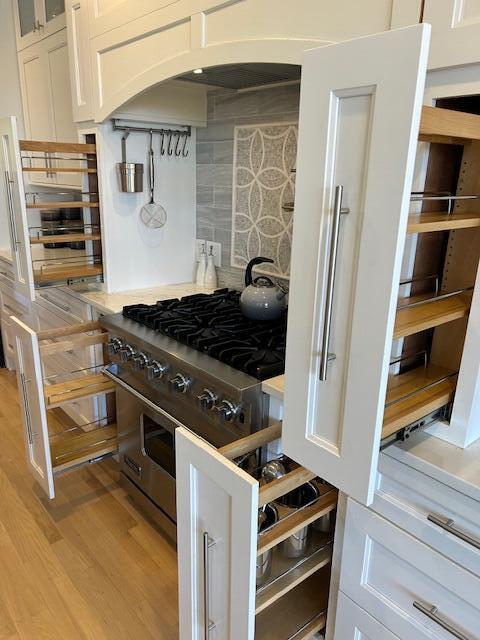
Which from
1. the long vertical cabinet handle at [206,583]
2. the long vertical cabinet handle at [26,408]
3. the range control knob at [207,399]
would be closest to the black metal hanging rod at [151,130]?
the long vertical cabinet handle at [26,408]

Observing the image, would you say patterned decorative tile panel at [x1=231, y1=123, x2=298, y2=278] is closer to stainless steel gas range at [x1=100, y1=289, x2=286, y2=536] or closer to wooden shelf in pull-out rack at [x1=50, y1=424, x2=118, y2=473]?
stainless steel gas range at [x1=100, y1=289, x2=286, y2=536]

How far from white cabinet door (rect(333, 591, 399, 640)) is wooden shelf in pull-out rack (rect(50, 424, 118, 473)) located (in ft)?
4.28

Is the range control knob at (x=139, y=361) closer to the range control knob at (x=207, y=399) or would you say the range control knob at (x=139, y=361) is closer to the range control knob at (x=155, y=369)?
the range control knob at (x=155, y=369)

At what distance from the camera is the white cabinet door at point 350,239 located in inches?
28.1

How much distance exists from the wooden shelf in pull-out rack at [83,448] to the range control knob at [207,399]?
2.91 feet

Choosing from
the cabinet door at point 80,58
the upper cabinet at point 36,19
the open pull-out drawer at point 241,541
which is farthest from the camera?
the upper cabinet at point 36,19

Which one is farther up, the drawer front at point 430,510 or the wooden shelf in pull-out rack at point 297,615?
the drawer front at point 430,510

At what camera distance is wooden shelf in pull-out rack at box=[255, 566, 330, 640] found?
142cm

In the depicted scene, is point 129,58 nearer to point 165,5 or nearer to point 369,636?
point 165,5

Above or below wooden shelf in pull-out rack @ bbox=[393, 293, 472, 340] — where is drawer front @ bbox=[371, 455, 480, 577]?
below

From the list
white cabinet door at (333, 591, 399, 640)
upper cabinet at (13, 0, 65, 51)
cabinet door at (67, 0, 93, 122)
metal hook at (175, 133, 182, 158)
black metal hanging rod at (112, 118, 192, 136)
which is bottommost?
white cabinet door at (333, 591, 399, 640)

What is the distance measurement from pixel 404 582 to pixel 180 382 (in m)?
0.91

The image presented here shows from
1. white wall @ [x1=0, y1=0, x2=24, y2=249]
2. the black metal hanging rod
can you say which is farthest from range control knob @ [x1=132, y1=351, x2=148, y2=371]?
white wall @ [x1=0, y1=0, x2=24, y2=249]

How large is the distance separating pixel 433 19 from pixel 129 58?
1346 mm
